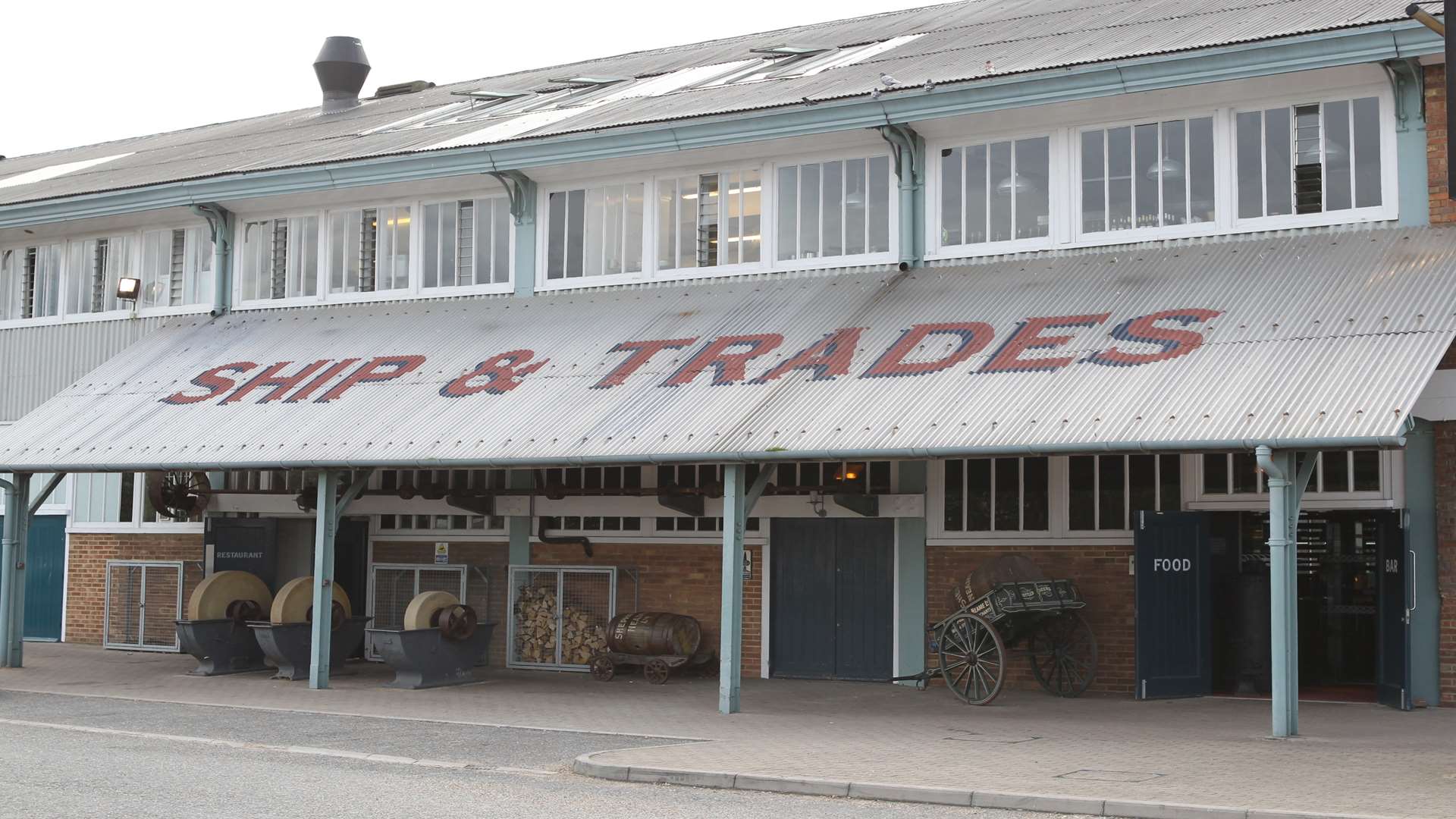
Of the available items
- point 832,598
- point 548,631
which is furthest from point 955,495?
point 548,631

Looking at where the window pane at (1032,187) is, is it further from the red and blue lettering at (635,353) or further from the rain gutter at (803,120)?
the red and blue lettering at (635,353)

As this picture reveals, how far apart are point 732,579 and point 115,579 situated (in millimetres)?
12959

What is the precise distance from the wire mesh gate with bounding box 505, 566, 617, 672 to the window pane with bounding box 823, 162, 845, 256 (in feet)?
16.0

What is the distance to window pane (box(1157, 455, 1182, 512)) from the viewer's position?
1680 cm

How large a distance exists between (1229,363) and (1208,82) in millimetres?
3525

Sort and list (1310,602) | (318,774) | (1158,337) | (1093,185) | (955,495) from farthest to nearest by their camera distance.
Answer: (955,495), (1310,602), (1093,185), (1158,337), (318,774)

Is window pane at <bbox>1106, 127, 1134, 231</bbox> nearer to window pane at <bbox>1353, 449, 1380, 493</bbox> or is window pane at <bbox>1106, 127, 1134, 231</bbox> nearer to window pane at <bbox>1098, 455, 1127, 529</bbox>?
window pane at <bbox>1098, 455, 1127, 529</bbox>

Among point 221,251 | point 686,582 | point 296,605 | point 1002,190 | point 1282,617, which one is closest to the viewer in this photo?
point 1282,617

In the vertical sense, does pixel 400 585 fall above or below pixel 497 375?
below

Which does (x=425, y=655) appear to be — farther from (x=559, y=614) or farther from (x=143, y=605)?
(x=143, y=605)

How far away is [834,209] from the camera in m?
18.7

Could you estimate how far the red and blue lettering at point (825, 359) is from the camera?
1612 centimetres

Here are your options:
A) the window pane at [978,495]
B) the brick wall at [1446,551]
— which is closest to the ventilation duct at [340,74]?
the window pane at [978,495]

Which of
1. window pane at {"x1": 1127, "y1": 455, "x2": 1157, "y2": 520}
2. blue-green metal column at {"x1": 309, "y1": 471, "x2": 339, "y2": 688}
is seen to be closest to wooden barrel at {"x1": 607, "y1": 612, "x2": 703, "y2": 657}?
blue-green metal column at {"x1": 309, "y1": 471, "x2": 339, "y2": 688}
